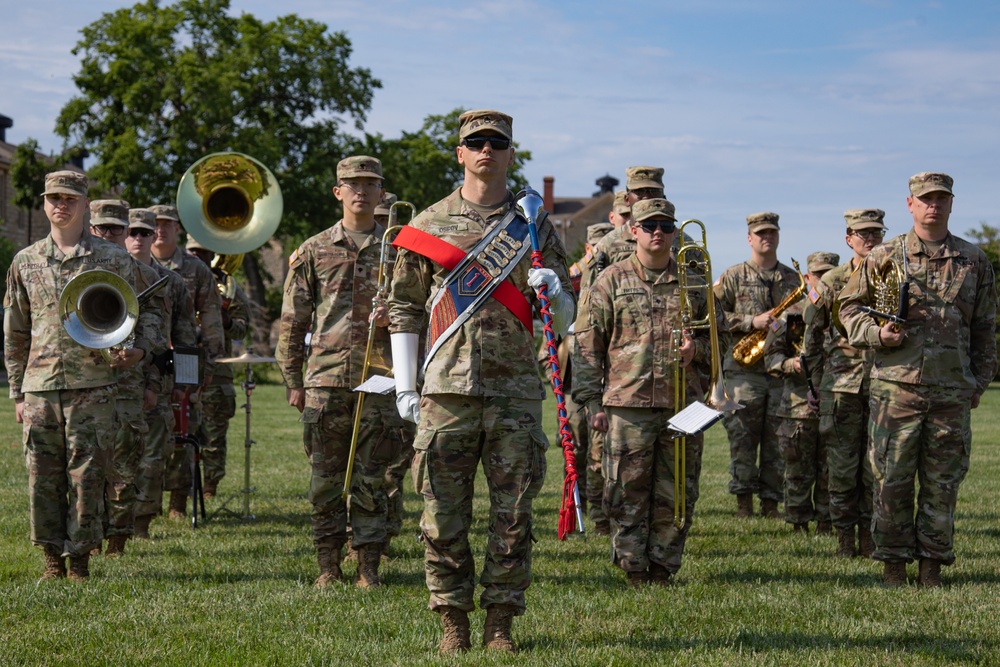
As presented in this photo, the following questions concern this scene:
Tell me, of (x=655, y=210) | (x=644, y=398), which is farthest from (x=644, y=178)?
(x=644, y=398)

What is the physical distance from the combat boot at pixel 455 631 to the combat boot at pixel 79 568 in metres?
3.19

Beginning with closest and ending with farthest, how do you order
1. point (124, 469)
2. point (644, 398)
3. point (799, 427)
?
point (644, 398) → point (124, 469) → point (799, 427)

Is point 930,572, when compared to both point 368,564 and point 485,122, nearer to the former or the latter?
point 368,564

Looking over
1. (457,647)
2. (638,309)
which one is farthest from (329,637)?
(638,309)

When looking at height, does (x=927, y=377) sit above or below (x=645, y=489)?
above

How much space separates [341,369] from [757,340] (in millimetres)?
4846

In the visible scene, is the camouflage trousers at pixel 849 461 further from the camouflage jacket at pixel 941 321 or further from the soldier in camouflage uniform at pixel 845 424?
the camouflage jacket at pixel 941 321

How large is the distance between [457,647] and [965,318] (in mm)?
4256

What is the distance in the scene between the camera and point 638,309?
828 centimetres

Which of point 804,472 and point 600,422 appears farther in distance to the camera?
point 804,472

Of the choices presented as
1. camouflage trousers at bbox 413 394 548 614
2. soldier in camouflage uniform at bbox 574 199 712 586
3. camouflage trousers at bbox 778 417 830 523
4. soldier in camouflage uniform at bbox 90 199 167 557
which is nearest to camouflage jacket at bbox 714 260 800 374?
camouflage trousers at bbox 778 417 830 523

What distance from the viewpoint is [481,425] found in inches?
243

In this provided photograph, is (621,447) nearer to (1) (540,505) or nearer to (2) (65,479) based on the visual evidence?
(2) (65,479)

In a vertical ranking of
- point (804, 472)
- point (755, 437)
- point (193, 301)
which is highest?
point (193, 301)
